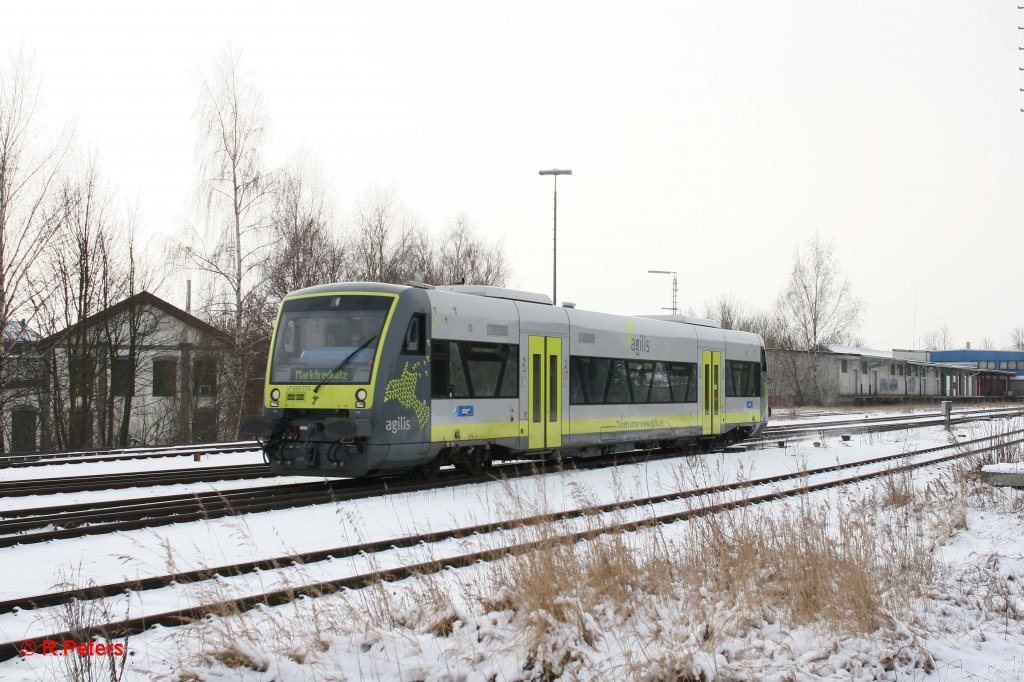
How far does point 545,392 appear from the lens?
15.9 m

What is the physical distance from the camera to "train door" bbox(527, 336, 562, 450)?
1553cm

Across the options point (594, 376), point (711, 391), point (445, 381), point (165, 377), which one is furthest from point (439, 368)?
point (165, 377)

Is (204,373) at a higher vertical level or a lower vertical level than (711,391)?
higher

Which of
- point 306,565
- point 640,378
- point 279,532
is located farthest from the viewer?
point 640,378

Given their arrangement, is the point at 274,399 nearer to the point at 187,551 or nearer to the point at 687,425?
the point at 187,551

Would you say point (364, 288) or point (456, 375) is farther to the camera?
point (456, 375)

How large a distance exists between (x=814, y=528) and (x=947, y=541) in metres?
2.74

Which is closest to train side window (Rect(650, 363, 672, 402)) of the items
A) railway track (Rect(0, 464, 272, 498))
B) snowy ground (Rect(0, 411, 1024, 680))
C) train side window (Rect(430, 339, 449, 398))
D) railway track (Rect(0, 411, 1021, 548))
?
railway track (Rect(0, 411, 1021, 548))

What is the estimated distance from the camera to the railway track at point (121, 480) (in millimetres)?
13055

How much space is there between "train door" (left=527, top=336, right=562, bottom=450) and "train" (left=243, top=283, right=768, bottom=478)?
0.10 feet

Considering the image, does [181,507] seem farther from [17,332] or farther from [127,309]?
[127,309]

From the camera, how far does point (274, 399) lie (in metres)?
13.1

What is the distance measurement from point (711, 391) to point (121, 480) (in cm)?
1380

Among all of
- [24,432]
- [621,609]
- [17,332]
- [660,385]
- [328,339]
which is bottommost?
[24,432]
